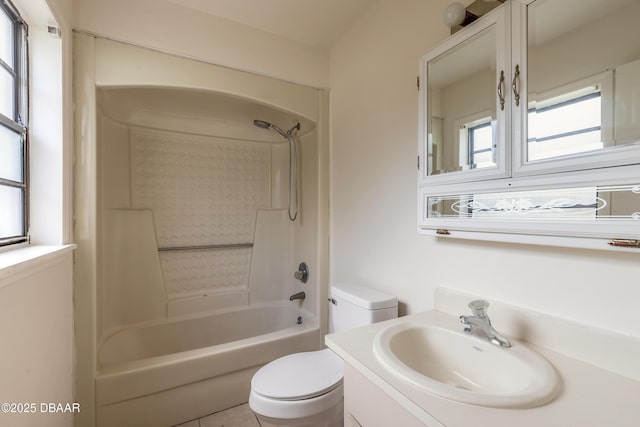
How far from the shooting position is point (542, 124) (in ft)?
2.95

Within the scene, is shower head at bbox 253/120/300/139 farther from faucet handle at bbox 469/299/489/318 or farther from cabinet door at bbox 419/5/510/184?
faucet handle at bbox 469/299/489/318

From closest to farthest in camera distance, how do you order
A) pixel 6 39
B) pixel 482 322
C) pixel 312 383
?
pixel 482 322, pixel 6 39, pixel 312 383

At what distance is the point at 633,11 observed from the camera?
745 millimetres

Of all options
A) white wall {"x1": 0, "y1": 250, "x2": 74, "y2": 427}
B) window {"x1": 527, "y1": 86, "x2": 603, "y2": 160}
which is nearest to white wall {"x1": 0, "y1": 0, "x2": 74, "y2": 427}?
white wall {"x1": 0, "y1": 250, "x2": 74, "y2": 427}

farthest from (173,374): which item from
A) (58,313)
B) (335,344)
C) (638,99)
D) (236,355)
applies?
(638,99)

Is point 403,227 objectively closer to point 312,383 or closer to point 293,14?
point 312,383

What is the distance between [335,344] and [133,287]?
1992 millimetres

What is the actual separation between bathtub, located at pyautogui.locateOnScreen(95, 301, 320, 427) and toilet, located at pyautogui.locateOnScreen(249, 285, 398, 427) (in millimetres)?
381

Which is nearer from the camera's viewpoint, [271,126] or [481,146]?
[481,146]

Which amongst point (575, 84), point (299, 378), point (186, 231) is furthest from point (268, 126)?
point (575, 84)

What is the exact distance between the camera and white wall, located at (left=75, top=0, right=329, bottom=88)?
1528 mm

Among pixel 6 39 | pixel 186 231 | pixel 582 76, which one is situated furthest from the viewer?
pixel 186 231

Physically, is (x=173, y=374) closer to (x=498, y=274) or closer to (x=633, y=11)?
(x=498, y=274)

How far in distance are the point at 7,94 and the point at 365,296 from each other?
1.83 meters
